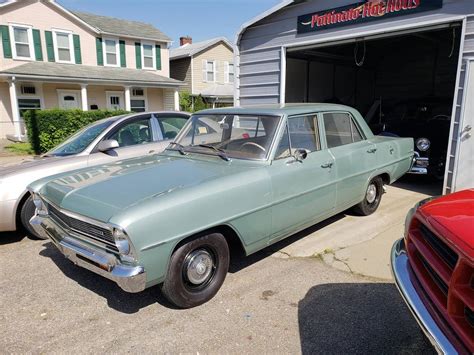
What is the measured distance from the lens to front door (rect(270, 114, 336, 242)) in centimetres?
372

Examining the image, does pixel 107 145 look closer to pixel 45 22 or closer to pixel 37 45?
pixel 37 45

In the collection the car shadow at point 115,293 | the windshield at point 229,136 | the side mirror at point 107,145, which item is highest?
the windshield at point 229,136

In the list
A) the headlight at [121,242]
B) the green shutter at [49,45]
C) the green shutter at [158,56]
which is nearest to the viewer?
the headlight at [121,242]

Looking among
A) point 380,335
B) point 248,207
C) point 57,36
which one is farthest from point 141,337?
point 57,36

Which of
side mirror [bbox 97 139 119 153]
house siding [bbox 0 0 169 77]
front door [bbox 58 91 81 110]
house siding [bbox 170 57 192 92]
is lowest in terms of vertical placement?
side mirror [bbox 97 139 119 153]

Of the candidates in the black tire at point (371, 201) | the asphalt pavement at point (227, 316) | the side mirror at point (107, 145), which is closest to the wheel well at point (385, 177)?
the black tire at point (371, 201)

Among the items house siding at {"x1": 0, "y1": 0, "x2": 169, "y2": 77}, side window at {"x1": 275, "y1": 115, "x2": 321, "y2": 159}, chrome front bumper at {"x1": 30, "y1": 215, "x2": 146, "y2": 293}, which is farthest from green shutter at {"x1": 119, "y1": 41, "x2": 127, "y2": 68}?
chrome front bumper at {"x1": 30, "y1": 215, "x2": 146, "y2": 293}

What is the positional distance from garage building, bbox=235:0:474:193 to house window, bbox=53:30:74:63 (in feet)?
45.5

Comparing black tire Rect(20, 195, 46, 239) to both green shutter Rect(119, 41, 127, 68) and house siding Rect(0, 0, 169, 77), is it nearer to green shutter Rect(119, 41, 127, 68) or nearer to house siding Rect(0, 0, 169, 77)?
house siding Rect(0, 0, 169, 77)

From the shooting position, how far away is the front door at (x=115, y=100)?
2161 centimetres

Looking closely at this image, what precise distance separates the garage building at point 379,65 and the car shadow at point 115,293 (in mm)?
5377

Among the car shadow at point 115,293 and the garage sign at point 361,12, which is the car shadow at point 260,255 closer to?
the car shadow at point 115,293

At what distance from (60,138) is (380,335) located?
13207 mm

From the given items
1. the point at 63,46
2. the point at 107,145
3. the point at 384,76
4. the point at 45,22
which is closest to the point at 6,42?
the point at 45,22
